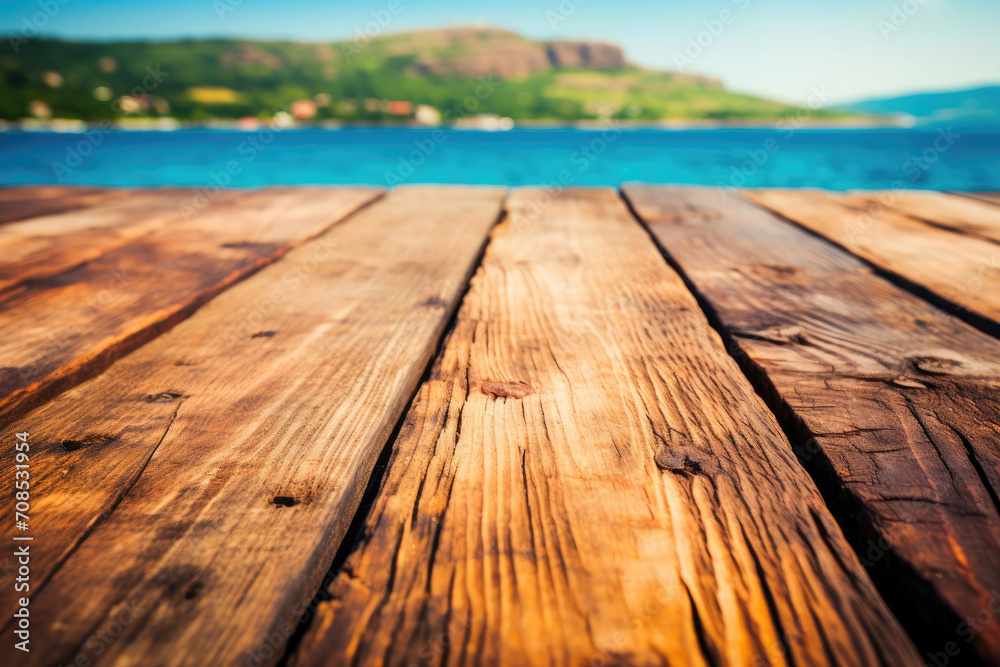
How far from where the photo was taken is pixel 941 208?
1712 mm

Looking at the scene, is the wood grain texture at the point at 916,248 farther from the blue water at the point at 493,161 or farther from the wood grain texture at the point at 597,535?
the blue water at the point at 493,161

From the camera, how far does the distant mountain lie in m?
27.1

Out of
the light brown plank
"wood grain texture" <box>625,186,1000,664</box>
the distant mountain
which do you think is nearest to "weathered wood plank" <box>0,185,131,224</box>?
"wood grain texture" <box>625,186,1000,664</box>

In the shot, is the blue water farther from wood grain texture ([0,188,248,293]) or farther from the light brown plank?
wood grain texture ([0,188,248,293])

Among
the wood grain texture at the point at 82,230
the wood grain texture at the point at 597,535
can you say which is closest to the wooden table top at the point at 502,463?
the wood grain texture at the point at 597,535

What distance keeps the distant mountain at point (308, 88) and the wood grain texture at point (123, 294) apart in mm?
26678

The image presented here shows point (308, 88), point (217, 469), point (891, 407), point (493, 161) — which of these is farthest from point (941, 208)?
point (308, 88)

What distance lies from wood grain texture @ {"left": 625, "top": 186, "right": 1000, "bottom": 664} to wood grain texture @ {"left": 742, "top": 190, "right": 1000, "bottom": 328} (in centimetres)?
7

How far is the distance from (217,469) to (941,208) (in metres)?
2.19

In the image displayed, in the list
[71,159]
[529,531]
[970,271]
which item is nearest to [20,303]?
[529,531]

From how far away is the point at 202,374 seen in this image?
0.70 meters

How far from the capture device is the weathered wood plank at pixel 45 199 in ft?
5.37

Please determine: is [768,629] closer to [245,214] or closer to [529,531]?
[529,531]

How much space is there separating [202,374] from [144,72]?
46.2 metres
